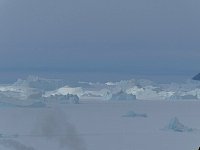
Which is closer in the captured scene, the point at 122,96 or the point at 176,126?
the point at 122,96

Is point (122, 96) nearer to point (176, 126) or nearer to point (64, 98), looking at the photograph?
point (64, 98)

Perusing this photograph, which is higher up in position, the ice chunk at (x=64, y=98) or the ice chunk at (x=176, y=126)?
the ice chunk at (x=64, y=98)

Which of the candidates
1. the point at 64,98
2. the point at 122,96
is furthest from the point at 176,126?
the point at 64,98

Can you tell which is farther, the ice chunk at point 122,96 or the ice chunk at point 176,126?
the ice chunk at point 176,126

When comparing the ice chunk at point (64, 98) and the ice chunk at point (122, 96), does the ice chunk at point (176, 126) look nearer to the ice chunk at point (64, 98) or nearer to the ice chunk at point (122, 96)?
the ice chunk at point (122, 96)

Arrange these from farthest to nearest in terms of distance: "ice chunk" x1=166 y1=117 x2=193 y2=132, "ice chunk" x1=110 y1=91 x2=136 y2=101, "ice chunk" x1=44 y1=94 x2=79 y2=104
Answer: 1. "ice chunk" x1=166 y1=117 x2=193 y2=132
2. "ice chunk" x1=110 y1=91 x2=136 y2=101
3. "ice chunk" x1=44 y1=94 x2=79 y2=104

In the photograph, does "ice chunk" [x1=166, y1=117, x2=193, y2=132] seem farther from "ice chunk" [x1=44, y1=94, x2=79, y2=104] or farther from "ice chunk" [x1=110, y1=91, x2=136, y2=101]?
"ice chunk" [x1=44, y1=94, x2=79, y2=104]

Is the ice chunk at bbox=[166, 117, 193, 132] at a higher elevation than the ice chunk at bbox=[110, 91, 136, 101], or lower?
lower

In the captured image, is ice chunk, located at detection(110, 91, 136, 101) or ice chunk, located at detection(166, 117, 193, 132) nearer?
ice chunk, located at detection(110, 91, 136, 101)

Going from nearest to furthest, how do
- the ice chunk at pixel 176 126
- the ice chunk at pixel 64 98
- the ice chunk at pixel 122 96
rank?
the ice chunk at pixel 64 98 < the ice chunk at pixel 122 96 < the ice chunk at pixel 176 126
